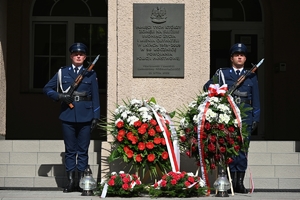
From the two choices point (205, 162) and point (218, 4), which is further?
point (218, 4)

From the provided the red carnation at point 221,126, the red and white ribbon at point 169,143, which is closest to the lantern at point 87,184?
the red and white ribbon at point 169,143

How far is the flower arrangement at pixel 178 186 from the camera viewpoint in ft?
34.8

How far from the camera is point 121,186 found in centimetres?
1063

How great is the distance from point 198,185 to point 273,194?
1254mm

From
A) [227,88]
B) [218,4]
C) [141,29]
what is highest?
[218,4]

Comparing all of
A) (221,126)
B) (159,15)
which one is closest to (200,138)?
(221,126)

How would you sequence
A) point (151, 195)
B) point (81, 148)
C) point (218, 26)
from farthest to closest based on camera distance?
1. point (218, 26)
2. point (81, 148)
3. point (151, 195)

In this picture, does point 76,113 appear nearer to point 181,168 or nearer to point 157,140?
point 157,140

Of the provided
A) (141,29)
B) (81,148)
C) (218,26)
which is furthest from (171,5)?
(218,26)

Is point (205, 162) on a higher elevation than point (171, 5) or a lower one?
lower

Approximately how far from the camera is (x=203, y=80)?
39.7 ft

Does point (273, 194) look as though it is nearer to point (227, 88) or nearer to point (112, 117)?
point (227, 88)

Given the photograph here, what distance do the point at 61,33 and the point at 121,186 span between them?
7.10 meters

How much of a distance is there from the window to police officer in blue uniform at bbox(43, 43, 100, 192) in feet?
17.8
